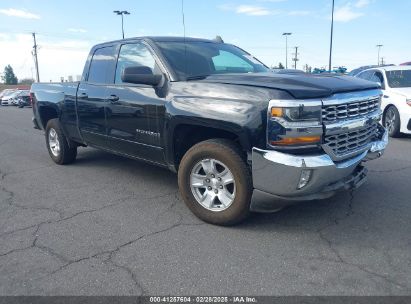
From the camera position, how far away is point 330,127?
341 centimetres

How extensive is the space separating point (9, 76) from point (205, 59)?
120m

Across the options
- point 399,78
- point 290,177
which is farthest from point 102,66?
point 399,78

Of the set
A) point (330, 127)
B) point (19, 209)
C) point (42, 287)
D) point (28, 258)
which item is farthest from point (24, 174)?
point (330, 127)

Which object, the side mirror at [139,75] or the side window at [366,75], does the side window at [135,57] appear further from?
the side window at [366,75]

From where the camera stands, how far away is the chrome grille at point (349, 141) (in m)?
3.50

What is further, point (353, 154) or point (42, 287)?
point (353, 154)

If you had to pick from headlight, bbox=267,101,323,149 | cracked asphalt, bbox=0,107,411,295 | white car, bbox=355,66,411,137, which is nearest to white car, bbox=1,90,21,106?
white car, bbox=355,66,411,137

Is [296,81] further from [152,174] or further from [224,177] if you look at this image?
[152,174]

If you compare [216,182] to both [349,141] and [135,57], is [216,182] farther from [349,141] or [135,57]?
[135,57]

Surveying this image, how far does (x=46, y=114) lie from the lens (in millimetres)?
7043

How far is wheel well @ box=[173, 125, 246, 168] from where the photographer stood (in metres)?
4.05

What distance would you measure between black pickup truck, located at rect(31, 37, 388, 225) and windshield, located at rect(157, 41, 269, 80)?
17mm

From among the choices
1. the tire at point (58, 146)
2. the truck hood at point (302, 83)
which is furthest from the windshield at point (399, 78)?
the tire at point (58, 146)

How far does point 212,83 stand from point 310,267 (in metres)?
1.92
